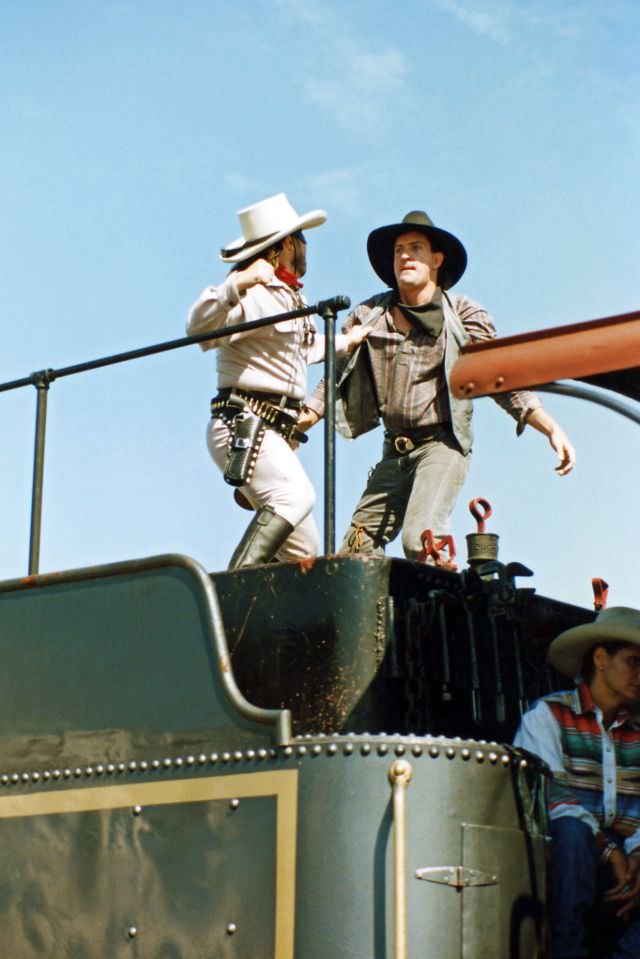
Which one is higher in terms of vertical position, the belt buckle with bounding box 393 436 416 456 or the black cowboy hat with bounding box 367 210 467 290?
the black cowboy hat with bounding box 367 210 467 290

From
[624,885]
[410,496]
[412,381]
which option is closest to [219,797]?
[624,885]

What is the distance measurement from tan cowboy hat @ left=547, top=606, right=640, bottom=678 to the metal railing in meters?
0.85

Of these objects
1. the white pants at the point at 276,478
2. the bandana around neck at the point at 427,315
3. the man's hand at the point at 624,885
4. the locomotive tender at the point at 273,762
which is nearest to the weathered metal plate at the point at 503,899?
the locomotive tender at the point at 273,762

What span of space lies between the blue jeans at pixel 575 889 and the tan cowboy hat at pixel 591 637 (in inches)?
24.8

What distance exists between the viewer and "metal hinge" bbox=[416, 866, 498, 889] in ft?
15.2

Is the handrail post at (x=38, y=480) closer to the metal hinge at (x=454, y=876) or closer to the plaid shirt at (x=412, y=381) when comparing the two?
the plaid shirt at (x=412, y=381)

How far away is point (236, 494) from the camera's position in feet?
21.0

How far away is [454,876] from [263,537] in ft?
5.63

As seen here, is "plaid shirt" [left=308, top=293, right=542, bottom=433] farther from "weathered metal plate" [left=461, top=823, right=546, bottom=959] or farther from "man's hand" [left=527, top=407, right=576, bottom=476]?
"weathered metal plate" [left=461, top=823, right=546, bottom=959]

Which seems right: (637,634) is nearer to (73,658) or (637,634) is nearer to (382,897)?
(382,897)

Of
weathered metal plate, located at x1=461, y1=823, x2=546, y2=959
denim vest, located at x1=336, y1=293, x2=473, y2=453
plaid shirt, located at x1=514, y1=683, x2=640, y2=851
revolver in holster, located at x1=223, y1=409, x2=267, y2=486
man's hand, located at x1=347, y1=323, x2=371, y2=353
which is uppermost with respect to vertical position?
man's hand, located at x1=347, y1=323, x2=371, y2=353

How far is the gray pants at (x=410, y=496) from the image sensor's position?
6.46m

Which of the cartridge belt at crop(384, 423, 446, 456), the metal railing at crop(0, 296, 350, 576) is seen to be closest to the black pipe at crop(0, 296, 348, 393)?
the metal railing at crop(0, 296, 350, 576)

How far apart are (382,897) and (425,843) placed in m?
0.20
